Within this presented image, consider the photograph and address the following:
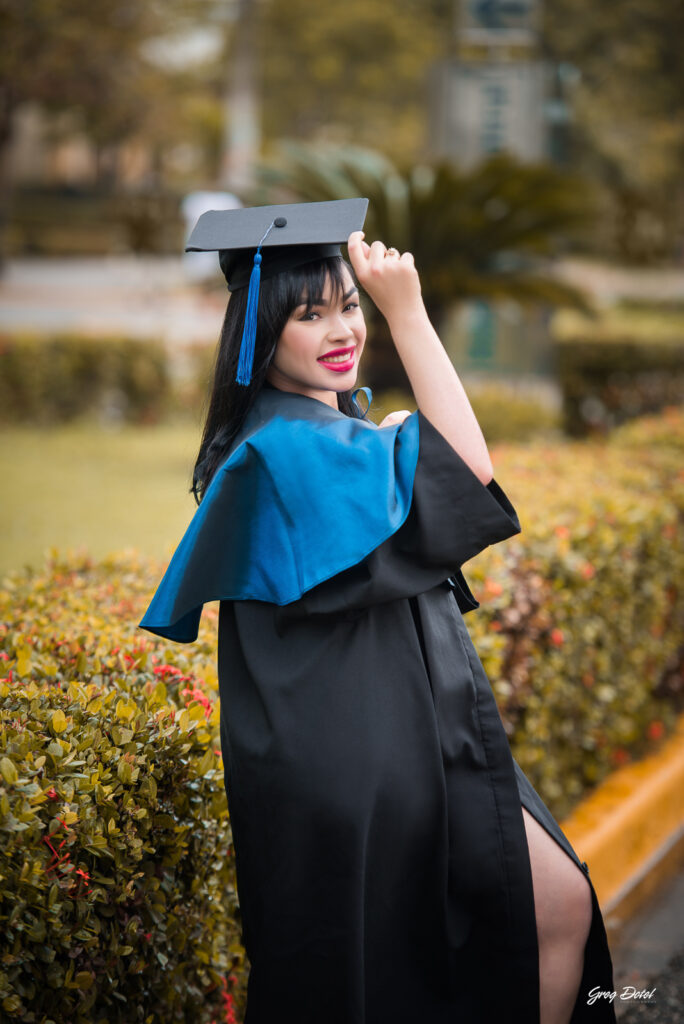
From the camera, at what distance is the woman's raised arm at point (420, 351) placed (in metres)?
1.65

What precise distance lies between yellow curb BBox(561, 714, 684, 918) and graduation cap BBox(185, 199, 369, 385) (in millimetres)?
2193

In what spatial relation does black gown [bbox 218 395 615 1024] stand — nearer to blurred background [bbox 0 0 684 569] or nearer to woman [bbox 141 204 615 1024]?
woman [bbox 141 204 615 1024]

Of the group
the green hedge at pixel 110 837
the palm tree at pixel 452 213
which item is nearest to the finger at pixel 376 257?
the green hedge at pixel 110 837

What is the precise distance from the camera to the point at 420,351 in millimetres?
1684

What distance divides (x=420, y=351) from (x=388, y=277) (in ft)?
0.42

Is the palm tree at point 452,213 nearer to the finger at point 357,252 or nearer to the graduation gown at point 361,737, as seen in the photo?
the finger at point 357,252

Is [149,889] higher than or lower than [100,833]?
lower

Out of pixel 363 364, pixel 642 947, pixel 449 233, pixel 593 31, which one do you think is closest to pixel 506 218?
pixel 449 233

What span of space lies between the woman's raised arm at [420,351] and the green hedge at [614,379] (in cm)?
787

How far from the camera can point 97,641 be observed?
2451 mm

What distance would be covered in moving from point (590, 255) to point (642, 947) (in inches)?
1356

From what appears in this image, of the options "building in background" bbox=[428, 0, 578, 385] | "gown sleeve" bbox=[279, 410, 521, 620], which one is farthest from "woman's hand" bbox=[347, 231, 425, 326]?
"building in background" bbox=[428, 0, 578, 385]

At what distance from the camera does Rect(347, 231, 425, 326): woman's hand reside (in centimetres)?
165

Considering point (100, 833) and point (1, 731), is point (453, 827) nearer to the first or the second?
point (100, 833)
